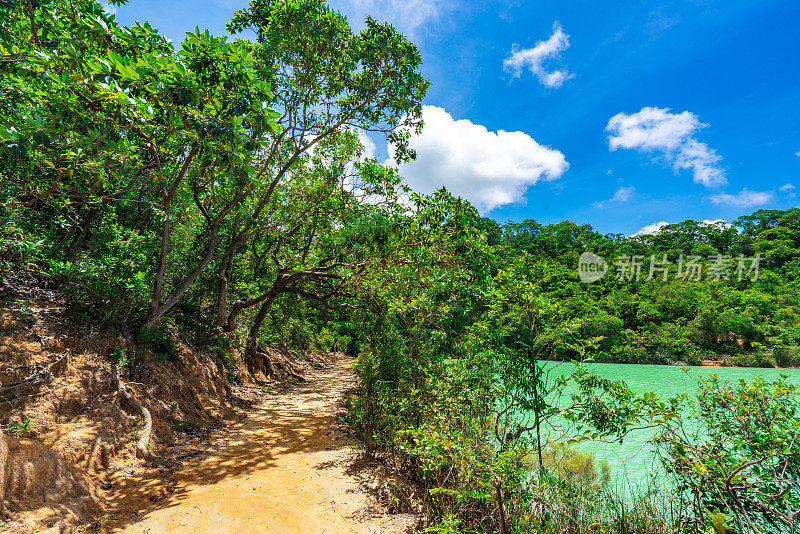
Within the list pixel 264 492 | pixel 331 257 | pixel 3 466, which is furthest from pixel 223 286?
pixel 3 466

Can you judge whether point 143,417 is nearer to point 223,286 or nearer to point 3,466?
point 3,466

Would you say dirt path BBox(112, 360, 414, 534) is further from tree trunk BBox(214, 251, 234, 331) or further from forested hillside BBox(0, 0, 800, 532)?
tree trunk BBox(214, 251, 234, 331)

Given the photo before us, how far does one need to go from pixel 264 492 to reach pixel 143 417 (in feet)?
7.24

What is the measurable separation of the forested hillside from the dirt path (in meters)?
0.72

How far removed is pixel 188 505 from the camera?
3.50 metres

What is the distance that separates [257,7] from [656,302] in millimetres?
44715

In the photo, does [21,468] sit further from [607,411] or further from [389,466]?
[607,411]

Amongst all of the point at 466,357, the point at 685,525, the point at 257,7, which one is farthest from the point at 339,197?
the point at 685,525

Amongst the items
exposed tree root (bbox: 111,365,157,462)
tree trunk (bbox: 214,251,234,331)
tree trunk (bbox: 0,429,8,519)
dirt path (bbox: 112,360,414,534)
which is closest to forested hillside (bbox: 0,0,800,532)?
tree trunk (bbox: 214,251,234,331)

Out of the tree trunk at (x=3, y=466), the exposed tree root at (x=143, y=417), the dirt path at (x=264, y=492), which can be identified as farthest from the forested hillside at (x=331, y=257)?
the tree trunk at (x=3, y=466)

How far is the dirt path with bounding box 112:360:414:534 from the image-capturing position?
3277 mm

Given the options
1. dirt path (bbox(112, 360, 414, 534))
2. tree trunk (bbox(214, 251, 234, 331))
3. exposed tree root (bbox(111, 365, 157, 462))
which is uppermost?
tree trunk (bbox(214, 251, 234, 331))

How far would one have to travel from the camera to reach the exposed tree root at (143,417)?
4.32 meters

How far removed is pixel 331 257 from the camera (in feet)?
32.6
